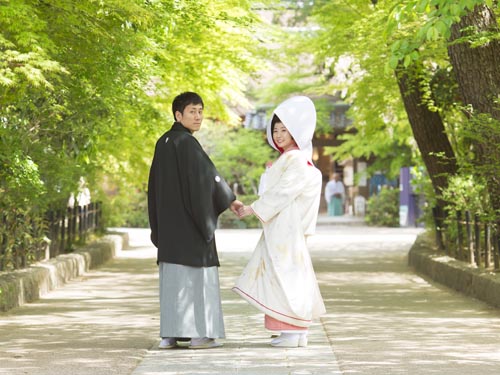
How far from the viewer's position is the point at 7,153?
1266 centimetres

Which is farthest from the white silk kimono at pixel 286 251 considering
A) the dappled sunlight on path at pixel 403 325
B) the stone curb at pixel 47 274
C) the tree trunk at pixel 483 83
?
the tree trunk at pixel 483 83

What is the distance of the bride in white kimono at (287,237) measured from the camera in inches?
381

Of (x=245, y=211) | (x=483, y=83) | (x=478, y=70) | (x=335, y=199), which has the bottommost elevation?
(x=245, y=211)

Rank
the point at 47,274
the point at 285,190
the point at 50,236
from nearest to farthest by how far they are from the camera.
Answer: the point at 285,190 → the point at 47,274 → the point at 50,236

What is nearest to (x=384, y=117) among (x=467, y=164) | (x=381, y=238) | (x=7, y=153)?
(x=381, y=238)

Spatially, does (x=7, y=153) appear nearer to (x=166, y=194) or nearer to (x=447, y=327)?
(x=166, y=194)

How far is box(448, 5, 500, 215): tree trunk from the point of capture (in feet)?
46.7

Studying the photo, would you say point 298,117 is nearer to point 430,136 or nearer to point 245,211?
point 245,211

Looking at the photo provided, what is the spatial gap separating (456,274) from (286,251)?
680 cm

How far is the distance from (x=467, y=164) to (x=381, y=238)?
1679 cm

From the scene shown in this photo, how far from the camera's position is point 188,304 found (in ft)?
31.7

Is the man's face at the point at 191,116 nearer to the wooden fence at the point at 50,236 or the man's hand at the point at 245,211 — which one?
the man's hand at the point at 245,211

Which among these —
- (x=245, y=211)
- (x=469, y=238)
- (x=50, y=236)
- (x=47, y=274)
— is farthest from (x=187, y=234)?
(x=50, y=236)

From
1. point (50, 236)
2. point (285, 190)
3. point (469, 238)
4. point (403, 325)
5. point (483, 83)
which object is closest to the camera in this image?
point (285, 190)
